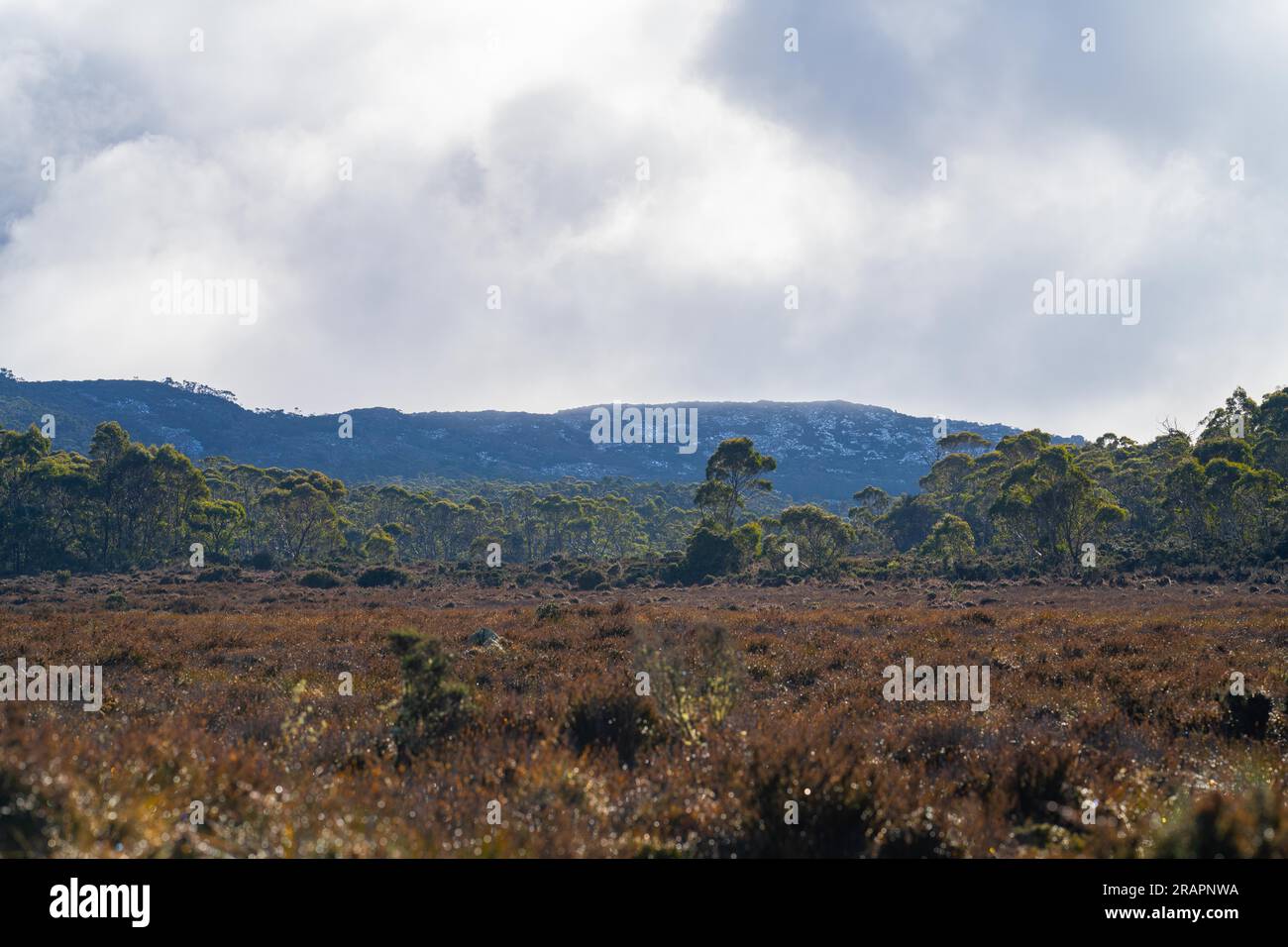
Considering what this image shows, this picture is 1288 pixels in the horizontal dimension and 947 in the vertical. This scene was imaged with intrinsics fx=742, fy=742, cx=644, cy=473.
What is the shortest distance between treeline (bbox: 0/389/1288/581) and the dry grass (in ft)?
126

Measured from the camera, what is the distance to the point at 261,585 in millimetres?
39719

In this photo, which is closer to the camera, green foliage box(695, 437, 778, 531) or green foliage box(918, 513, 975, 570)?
green foliage box(918, 513, 975, 570)

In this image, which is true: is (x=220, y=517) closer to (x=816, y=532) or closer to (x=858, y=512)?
(x=816, y=532)

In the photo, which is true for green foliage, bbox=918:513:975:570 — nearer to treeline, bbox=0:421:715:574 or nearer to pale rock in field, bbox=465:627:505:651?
→ treeline, bbox=0:421:715:574

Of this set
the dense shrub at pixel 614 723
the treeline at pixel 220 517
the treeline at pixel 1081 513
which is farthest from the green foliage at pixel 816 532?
the dense shrub at pixel 614 723

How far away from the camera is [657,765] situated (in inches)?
A: 216

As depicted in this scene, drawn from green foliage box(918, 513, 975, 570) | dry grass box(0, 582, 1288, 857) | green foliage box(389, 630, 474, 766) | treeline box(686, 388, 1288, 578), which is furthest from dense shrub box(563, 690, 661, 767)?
green foliage box(918, 513, 975, 570)

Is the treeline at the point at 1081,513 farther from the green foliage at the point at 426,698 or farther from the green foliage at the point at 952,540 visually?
the green foliage at the point at 426,698

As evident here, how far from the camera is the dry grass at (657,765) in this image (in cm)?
395

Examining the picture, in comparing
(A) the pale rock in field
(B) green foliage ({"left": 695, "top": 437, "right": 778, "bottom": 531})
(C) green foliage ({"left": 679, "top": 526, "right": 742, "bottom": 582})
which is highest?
(B) green foliage ({"left": 695, "top": 437, "right": 778, "bottom": 531})

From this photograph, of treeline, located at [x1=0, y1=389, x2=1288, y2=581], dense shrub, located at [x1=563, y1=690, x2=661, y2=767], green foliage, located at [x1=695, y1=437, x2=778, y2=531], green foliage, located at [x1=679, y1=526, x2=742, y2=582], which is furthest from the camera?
green foliage, located at [x1=695, y1=437, x2=778, y2=531]

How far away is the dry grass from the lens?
395 centimetres

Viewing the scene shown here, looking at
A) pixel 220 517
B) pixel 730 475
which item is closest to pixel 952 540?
pixel 730 475

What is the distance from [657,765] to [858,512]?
80.6 m
